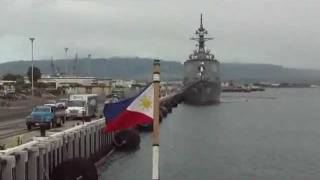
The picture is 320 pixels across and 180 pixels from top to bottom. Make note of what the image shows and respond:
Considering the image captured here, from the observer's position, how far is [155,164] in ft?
38.2

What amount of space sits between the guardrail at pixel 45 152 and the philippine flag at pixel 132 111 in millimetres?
8404

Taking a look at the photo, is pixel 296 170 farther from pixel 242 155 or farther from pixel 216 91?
pixel 216 91

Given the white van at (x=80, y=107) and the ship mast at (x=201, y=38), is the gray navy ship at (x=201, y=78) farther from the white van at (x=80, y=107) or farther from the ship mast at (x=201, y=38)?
the white van at (x=80, y=107)

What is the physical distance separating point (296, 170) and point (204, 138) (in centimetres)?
2691

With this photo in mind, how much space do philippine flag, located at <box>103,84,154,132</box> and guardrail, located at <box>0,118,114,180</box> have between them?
8.40 meters

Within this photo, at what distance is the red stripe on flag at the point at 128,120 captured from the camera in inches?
501

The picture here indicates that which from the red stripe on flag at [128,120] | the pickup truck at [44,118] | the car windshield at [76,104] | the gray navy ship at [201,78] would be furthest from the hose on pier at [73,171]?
the gray navy ship at [201,78]

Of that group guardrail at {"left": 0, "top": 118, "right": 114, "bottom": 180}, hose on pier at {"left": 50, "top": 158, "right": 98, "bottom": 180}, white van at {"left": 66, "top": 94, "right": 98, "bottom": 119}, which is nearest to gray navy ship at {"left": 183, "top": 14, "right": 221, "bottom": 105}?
white van at {"left": 66, "top": 94, "right": 98, "bottom": 119}

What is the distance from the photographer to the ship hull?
160250 mm

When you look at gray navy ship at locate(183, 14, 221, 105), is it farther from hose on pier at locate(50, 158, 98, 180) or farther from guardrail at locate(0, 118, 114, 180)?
hose on pier at locate(50, 158, 98, 180)

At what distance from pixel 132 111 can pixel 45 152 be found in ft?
46.7

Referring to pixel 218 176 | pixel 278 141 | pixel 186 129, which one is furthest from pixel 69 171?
pixel 186 129

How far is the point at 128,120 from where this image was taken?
42.5ft

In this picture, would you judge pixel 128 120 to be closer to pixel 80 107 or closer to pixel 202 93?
pixel 80 107
